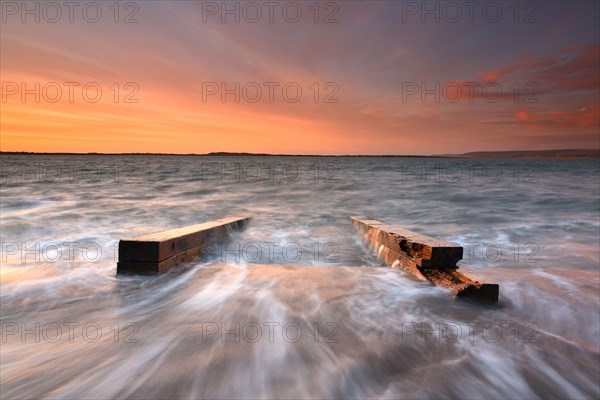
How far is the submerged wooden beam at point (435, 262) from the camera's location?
3.26m

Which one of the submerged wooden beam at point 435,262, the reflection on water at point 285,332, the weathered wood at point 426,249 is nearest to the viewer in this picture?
the reflection on water at point 285,332

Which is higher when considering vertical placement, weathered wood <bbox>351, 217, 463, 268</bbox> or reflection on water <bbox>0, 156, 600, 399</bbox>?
weathered wood <bbox>351, 217, 463, 268</bbox>

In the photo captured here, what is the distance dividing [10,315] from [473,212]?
12.7m

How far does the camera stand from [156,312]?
3.09 metres

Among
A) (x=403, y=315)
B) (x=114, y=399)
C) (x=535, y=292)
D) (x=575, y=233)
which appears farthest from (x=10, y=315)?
(x=575, y=233)

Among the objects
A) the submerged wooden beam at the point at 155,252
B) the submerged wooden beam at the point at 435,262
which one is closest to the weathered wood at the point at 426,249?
the submerged wooden beam at the point at 435,262

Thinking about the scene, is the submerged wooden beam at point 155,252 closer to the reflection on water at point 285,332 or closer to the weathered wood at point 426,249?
the reflection on water at point 285,332

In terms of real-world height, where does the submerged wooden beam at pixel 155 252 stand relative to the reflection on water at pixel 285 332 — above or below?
above

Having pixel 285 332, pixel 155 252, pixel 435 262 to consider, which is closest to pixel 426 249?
pixel 435 262

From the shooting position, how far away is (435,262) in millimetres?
3791

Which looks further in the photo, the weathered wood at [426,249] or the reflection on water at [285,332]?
the weathered wood at [426,249]

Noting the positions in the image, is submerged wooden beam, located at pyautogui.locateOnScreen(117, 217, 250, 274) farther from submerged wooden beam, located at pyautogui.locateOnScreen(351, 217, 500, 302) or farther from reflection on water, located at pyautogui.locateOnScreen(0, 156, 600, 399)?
submerged wooden beam, located at pyautogui.locateOnScreen(351, 217, 500, 302)

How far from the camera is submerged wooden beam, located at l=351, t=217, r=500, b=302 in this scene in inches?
128

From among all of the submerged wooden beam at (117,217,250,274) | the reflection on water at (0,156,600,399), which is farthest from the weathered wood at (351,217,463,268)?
the submerged wooden beam at (117,217,250,274)
